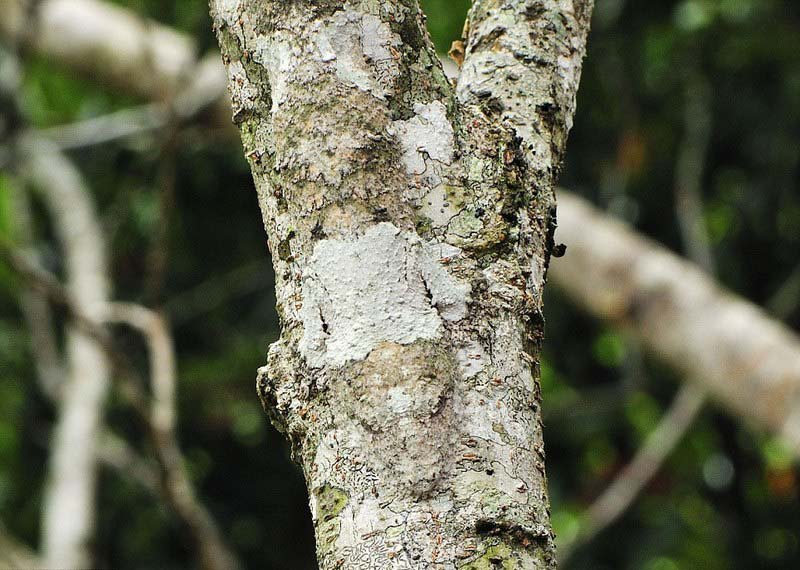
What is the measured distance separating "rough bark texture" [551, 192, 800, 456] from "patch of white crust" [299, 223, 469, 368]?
2330mm

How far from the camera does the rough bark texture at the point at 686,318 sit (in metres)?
2.87

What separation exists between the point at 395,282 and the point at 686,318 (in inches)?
96.8

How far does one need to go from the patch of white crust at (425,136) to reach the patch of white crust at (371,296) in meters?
0.06

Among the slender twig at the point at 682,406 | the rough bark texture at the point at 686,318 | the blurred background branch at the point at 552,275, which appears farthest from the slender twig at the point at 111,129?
the slender twig at the point at 682,406

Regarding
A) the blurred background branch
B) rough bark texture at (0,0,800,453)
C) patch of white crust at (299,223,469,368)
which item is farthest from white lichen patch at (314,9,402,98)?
the blurred background branch

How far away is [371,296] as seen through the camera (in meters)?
0.73

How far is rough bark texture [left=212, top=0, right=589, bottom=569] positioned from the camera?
682mm

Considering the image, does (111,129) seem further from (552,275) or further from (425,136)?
(425,136)

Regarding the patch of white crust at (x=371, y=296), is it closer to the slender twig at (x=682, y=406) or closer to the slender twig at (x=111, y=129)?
the slender twig at (x=682, y=406)

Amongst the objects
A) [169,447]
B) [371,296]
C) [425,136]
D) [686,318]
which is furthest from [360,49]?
[686,318]

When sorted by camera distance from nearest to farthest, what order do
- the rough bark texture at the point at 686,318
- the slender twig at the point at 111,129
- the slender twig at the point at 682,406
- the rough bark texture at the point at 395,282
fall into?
the rough bark texture at the point at 395,282, the rough bark texture at the point at 686,318, the slender twig at the point at 682,406, the slender twig at the point at 111,129

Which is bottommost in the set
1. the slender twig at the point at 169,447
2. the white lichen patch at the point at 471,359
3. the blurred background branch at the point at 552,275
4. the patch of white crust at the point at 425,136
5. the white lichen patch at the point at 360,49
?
the white lichen patch at the point at 471,359

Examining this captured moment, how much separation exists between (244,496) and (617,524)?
1572mm

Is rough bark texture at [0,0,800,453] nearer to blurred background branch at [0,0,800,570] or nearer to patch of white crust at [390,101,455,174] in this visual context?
blurred background branch at [0,0,800,570]
